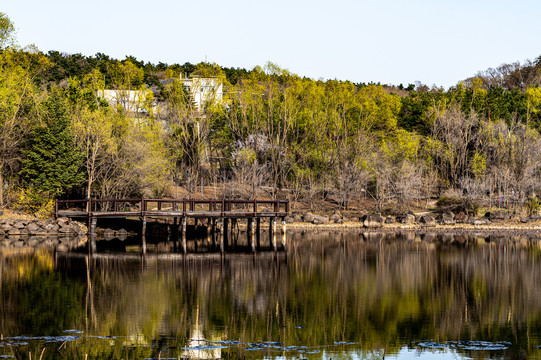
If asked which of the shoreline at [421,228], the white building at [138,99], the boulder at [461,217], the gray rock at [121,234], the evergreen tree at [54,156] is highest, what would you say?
the white building at [138,99]

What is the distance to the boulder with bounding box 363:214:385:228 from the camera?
61.0 m

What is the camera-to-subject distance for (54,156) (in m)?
52.1

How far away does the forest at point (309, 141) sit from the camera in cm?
5916

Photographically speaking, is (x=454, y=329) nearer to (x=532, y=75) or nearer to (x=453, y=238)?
(x=453, y=238)

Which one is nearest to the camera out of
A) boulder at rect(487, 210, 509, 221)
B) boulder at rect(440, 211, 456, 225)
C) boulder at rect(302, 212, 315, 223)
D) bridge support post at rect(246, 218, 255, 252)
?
bridge support post at rect(246, 218, 255, 252)

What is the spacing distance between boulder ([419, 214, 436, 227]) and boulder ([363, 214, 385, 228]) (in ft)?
11.7

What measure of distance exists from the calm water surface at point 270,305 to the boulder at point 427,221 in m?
19.4

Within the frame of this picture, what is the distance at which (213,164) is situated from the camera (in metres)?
75.1

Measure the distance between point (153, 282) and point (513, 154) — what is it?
51801mm

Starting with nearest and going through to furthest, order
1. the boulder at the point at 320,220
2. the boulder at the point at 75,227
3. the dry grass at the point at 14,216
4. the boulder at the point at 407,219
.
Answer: the boulder at the point at 75,227, the dry grass at the point at 14,216, the boulder at the point at 407,219, the boulder at the point at 320,220

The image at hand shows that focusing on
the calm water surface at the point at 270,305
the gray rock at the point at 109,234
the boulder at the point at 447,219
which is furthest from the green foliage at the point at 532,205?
the gray rock at the point at 109,234

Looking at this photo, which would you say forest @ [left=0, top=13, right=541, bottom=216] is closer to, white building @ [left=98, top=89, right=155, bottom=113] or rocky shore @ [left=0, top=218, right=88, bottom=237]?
white building @ [left=98, top=89, right=155, bottom=113]

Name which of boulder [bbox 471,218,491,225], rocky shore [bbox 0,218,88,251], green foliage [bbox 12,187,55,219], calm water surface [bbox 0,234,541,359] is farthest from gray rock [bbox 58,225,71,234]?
boulder [bbox 471,218,491,225]

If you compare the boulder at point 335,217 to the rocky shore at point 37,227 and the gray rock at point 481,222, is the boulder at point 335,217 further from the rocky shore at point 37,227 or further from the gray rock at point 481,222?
the rocky shore at point 37,227
